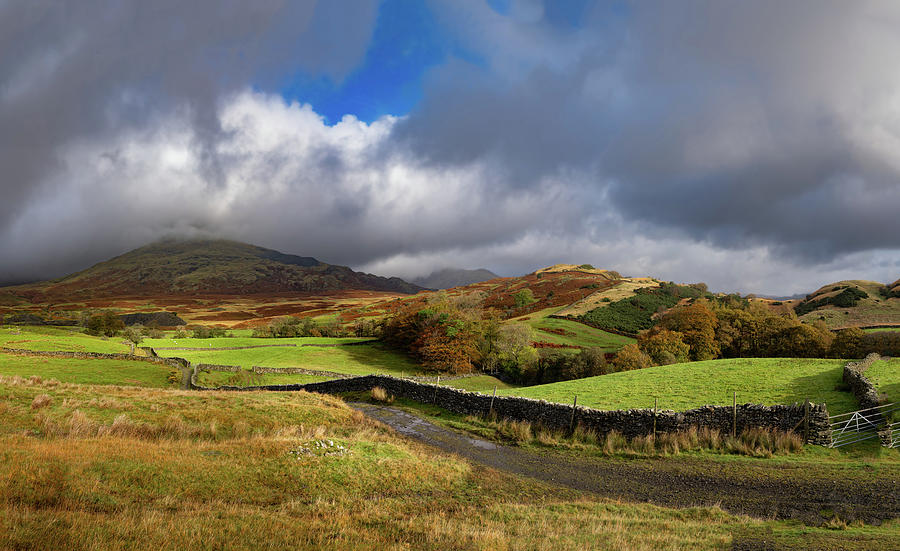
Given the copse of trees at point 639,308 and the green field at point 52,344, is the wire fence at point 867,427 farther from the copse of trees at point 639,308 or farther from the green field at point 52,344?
the green field at point 52,344

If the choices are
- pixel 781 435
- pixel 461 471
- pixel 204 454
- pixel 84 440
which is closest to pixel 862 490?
pixel 781 435

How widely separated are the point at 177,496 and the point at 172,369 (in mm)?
46236

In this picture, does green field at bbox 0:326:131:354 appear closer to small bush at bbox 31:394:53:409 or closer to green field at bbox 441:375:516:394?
small bush at bbox 31:394:53:409

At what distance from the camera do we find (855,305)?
221ft

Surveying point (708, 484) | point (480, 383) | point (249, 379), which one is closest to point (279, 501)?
point (708, 484)

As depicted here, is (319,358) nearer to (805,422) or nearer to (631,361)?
(631,361)

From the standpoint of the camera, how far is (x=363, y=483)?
1314 centimetres

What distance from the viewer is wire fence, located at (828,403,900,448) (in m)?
16.0

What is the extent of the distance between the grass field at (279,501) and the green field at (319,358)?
37.3 meters

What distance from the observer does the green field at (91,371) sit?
3666cm

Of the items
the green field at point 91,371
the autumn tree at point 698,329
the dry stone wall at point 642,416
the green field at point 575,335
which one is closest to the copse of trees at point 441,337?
the green field at point 575,335

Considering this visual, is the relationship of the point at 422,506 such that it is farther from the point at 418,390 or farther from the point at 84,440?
the point at 418,390

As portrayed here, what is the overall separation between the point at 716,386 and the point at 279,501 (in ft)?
87.5

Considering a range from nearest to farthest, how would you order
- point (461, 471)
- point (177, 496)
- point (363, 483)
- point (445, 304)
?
point (177, 496), point (363, 483), point (461, 471), point (445, 304)
